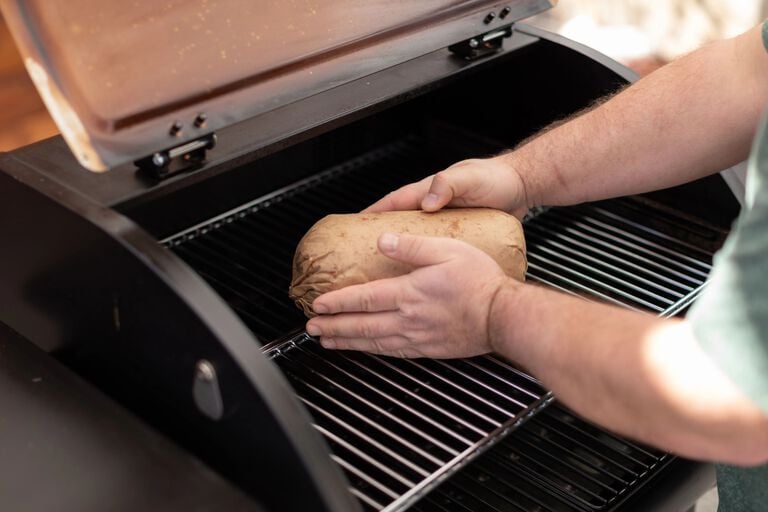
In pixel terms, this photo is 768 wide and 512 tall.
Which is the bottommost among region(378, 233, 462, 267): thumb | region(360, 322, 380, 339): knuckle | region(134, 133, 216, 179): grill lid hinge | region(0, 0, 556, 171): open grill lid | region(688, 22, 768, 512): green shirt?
region(360, 322, 380, 339): knuckle

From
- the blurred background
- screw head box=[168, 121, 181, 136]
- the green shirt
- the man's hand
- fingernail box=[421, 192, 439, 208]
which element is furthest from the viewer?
the blurred background

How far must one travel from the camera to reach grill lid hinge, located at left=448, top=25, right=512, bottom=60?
4.66 ft

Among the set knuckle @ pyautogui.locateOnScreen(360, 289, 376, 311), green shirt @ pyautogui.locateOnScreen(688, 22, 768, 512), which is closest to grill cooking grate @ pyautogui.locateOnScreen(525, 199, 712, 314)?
knuckle @ pyautogui.locateOnScreen(360, 289, 376, 311)

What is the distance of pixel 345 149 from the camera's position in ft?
5.58

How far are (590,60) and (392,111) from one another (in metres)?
0.39

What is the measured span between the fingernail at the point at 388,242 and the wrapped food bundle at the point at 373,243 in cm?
6

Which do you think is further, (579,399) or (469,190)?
(469,190)

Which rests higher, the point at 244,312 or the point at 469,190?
the point at 469,190

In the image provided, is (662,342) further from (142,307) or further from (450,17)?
(450,17)

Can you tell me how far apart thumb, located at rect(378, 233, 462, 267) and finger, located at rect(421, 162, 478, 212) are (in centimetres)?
13

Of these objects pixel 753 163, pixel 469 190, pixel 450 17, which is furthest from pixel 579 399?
pixel 450 17

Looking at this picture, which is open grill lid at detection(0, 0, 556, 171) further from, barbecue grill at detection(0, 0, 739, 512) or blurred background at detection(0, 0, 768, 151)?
blurred background at detection(0, 0, 768, 151)

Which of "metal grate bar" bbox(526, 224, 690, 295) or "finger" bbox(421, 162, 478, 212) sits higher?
"finger" bbox(421, 162, 478, 212)

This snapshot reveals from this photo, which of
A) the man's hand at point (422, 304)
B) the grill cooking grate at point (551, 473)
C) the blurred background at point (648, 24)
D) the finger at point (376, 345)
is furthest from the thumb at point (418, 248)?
the blurred background at point (648, 24)
